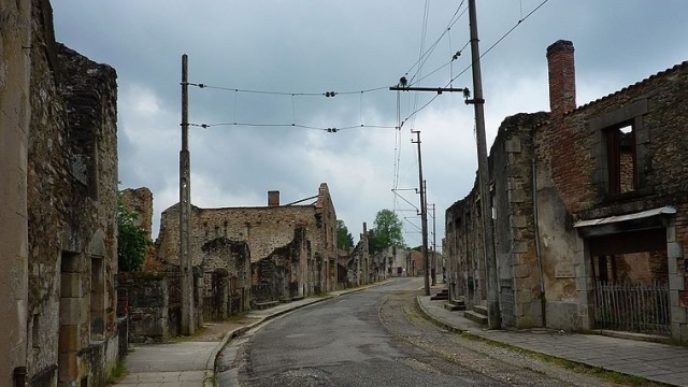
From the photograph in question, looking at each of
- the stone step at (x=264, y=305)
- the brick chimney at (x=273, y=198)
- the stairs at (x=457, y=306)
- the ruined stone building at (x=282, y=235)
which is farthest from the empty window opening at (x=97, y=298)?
the brick chimney at (x=273, y=198)

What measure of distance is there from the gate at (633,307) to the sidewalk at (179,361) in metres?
9.03

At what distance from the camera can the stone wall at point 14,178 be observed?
5.03 meters

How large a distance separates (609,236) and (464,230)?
12435mm

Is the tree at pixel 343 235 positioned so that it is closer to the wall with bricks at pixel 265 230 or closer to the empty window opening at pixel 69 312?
the wall with bricks at pixel 265 230

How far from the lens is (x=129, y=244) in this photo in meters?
25.5

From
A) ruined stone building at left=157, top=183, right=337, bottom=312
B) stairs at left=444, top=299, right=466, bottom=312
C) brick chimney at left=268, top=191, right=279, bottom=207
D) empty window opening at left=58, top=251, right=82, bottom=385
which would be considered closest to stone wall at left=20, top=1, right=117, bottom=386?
empty window opening at left=58, top=251, right=82, bottom=385

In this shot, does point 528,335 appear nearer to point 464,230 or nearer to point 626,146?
point 626,146

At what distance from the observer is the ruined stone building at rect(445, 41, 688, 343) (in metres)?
13.2

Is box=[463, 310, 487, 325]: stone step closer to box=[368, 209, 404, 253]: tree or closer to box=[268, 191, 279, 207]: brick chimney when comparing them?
box=[268, 191, 279, 207]: brick chimney

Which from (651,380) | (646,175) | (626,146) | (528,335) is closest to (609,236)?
(646,175)

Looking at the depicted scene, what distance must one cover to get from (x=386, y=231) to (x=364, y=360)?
114454 mm

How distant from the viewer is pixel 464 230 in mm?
27500

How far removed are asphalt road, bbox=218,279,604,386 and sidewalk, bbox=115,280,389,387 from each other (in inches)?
14.7

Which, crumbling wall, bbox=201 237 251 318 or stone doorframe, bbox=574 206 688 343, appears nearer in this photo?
stone doorframe, bbox=574 206 688 343
